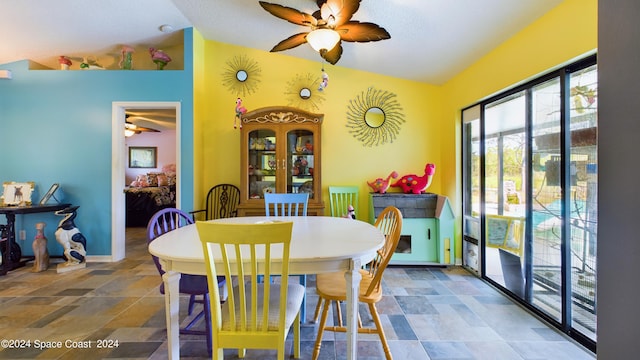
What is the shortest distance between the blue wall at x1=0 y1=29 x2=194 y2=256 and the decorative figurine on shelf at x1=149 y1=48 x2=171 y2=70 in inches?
8.5

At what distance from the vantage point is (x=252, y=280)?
3.67 feet

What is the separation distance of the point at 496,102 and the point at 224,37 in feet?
10.7

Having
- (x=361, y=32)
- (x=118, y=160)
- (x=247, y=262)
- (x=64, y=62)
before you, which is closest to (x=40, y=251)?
(x=118, y=160)

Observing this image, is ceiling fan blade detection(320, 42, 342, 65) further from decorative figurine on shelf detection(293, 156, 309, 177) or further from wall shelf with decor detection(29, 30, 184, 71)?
wall shelf with decor detection(29, 30, 184, 71)

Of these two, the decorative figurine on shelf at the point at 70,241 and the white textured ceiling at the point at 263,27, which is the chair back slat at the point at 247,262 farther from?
the decorative figurine on shelf at the point at 70,241

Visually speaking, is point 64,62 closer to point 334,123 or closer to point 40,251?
point 40,251

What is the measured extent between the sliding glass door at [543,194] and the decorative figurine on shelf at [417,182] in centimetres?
49

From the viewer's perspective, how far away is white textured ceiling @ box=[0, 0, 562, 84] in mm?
2107

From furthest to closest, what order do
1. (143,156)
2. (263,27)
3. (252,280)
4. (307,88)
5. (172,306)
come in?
(143,156) < (307,88) < (263,27) < (172,306) < (252,280)

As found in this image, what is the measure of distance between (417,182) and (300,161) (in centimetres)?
149

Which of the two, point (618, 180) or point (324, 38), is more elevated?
point (324, 38)

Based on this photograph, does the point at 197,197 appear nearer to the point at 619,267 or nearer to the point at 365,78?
the point at 365,78

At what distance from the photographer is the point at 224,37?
11.1 ft

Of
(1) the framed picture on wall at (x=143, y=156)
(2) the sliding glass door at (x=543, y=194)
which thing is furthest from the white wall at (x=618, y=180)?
(1) the framed picture on wall at (x=143, y=156)
